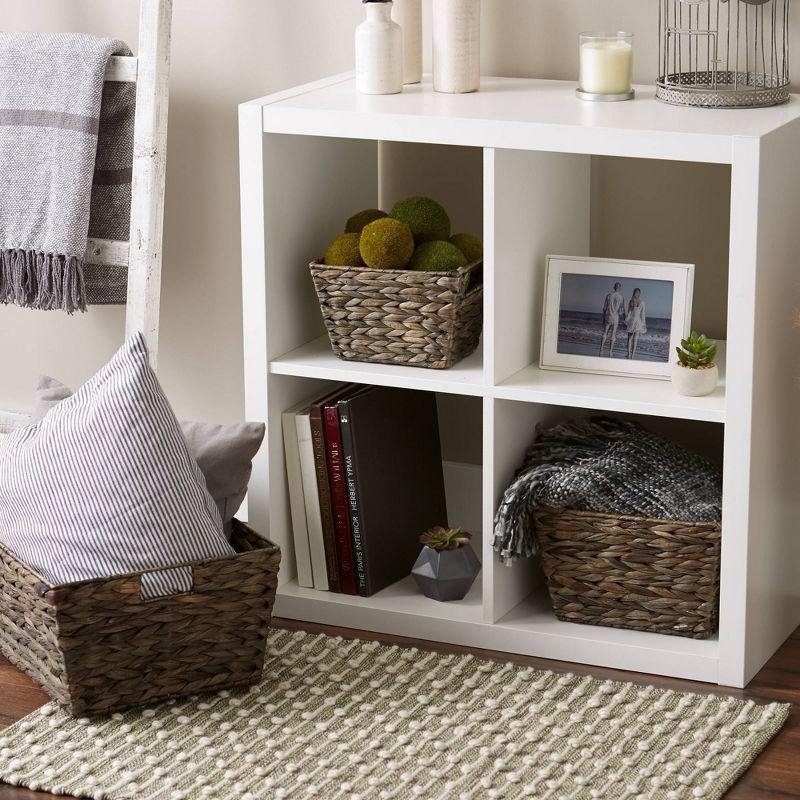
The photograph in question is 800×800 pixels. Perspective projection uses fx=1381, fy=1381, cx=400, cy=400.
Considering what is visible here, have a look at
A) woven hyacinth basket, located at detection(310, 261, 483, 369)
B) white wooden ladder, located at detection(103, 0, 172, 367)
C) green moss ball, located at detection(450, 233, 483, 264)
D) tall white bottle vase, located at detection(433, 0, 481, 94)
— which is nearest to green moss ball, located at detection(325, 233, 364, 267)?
woven hyacinth basket, located at detection(310, 261, 483, 369)

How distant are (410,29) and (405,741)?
93 cm

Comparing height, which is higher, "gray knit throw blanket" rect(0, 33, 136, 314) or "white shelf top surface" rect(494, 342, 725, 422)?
"gray knit throw blanket" rect(0, 33, 136, 314)

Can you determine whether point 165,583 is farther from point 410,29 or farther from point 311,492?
point 410,29

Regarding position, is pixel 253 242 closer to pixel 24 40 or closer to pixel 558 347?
pixel 558 347

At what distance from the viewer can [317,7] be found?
200 centimetres

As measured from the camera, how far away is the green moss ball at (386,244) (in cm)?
169

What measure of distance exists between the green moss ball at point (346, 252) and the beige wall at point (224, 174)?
14.1 inches

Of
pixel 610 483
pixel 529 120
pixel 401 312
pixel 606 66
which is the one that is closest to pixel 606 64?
pixel 606 66

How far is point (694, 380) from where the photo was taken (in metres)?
1.61

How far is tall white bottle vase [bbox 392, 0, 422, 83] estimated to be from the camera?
1.84 m

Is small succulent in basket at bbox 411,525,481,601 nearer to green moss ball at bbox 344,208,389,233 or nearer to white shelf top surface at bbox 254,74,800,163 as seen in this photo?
green moss ball at bbox 344,208,389,233

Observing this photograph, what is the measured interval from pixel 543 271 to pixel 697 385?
0.88 feet

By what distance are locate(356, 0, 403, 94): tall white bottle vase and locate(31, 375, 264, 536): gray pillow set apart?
46 cm

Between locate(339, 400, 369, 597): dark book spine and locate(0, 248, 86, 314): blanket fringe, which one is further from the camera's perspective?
locate(0, 248, 86, 314): blanket fringe
